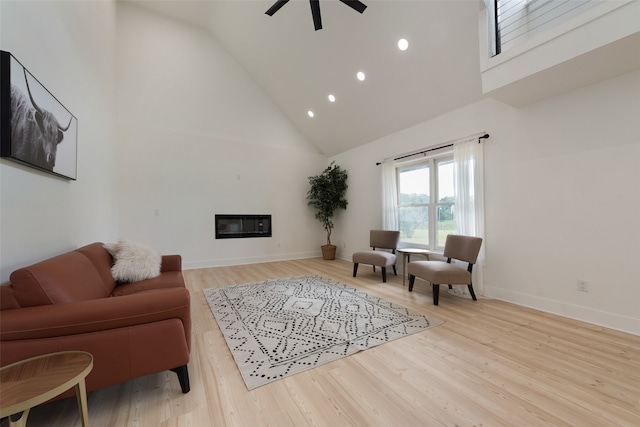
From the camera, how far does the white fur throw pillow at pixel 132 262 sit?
8.35ft

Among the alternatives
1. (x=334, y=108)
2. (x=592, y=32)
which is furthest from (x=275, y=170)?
(x=592, y=32)

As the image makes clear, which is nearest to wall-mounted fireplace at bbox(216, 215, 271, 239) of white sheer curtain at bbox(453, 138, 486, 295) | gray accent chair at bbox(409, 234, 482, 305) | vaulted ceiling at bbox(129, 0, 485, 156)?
vaulted ceiling at bbox(129, 0, 485, 156)

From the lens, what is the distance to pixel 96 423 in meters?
1.36

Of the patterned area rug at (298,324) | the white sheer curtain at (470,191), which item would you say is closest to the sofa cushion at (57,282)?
→ the patterned area rug at (298,324)

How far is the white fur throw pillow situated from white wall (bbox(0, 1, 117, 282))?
0.40 m

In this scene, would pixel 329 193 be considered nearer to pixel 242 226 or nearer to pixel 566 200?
pixel 242 226

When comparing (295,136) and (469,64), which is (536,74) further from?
(295,136)

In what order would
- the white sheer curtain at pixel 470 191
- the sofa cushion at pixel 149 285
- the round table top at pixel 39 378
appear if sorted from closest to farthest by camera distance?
1. the round table top at pixel 39 378
2. the sofa cushion at pixel 149 285
3. the white sheer curtain at pixel 470 191

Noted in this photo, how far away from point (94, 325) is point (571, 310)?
426 cm

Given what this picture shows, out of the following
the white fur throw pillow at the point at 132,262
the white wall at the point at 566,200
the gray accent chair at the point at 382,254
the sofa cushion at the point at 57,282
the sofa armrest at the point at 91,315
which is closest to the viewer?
the sofa armrest at the point at 91,315

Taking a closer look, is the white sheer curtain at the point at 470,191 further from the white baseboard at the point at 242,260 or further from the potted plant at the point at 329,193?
the white baseboard at the point at 242,260

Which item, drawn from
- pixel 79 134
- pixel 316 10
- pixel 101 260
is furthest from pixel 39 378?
pixel 316 10

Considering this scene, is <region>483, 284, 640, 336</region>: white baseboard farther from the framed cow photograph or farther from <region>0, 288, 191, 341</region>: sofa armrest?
the framed cow photograph

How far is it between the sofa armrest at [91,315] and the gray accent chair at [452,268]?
2793 mm
